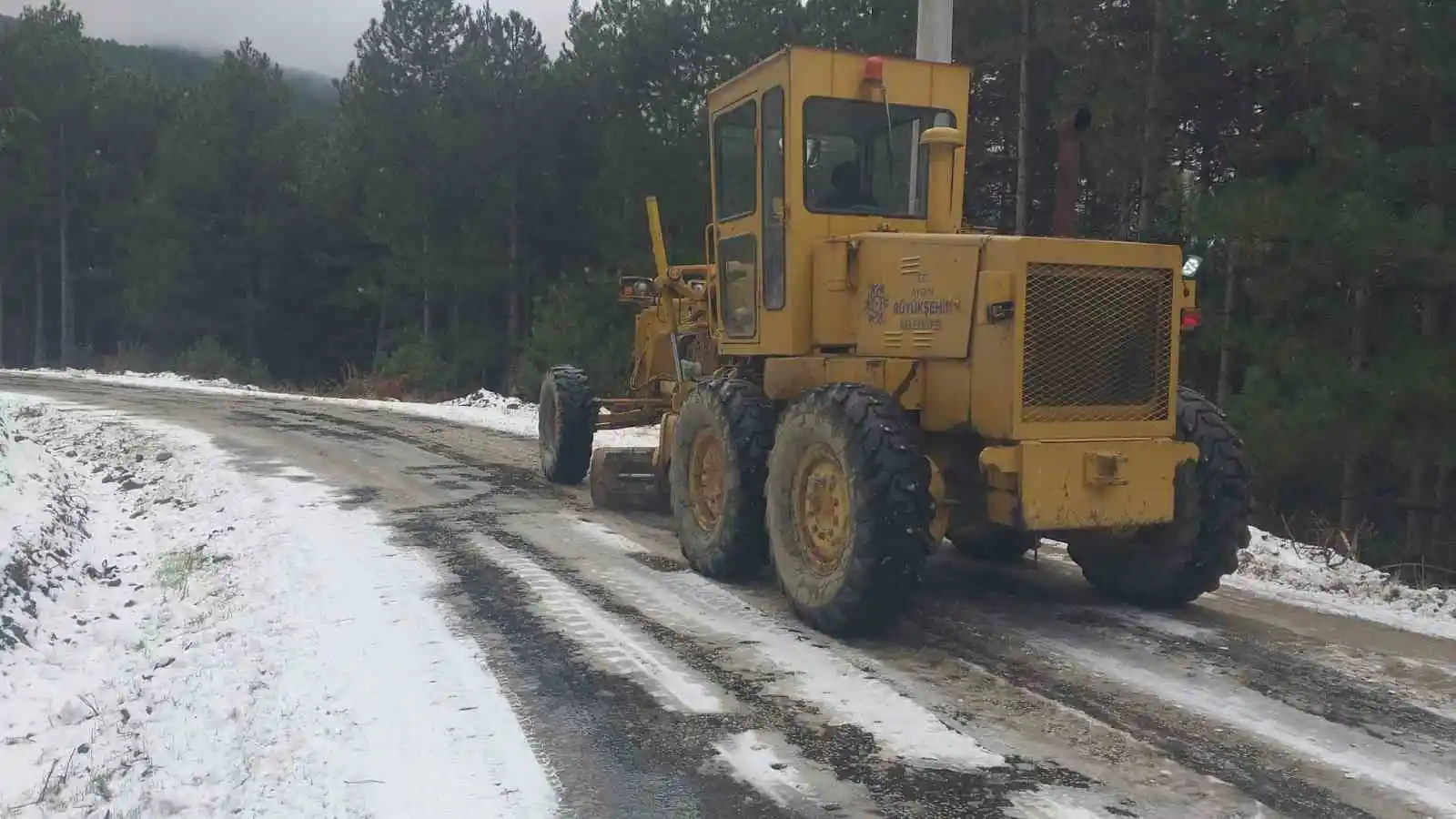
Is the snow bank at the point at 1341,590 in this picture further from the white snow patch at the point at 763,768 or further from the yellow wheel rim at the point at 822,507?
Result: the white snow patch at the point at 763,768

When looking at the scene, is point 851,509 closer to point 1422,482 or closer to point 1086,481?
point 1086,481

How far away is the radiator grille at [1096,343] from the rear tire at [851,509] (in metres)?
0.69

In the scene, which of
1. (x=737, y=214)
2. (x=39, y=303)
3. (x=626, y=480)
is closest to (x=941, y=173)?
(x=737, y=214)

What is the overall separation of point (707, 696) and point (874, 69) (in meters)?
3.76

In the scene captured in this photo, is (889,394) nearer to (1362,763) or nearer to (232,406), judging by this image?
(1362,763)

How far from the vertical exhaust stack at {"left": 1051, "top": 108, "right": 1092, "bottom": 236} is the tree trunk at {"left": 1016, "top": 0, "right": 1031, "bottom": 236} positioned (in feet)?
31.9

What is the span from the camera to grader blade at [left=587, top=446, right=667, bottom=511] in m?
9.64

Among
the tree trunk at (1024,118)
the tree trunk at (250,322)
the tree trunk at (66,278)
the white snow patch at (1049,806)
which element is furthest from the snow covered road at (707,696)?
the tree trunk at (66,278)

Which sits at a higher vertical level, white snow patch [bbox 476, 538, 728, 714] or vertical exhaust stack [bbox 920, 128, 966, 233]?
vertical exhaust stack [bbox 920, 128, 966, 233]

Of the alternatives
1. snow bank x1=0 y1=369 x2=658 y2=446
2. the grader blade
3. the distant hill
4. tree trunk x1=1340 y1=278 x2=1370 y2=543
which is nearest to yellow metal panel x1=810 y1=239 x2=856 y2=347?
the grader blade

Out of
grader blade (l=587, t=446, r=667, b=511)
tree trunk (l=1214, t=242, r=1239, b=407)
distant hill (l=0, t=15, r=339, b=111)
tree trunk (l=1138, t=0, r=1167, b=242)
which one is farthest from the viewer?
distant hill (l=0, t=15, r=339, b=111)

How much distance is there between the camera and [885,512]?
5348 mm

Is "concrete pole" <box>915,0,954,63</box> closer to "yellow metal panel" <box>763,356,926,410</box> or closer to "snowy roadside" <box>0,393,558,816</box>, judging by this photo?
"yellow metal panel" <box>763,356,926,410</box>

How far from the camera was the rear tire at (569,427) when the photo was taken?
11.1 meters
